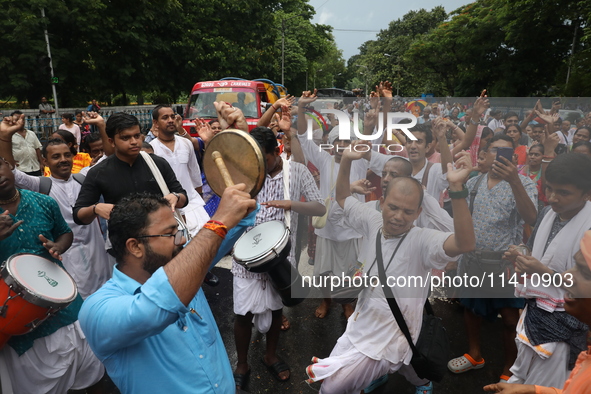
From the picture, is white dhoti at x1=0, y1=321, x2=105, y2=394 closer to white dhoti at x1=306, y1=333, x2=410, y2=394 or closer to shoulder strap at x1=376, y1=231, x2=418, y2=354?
white dhoti at x1=306, y1=333, x2=410, y2=394

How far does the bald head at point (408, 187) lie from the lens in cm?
245

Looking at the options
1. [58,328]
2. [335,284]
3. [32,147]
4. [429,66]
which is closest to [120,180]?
[58,328]

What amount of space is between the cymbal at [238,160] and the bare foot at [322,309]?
283cm

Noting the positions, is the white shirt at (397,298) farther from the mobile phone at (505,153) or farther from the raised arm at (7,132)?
the raised arm at (7,132)

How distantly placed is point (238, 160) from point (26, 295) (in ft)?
4.68

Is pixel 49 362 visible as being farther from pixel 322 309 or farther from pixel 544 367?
pixel 544 367

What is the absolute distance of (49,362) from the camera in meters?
2.40

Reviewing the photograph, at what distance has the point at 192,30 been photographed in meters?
22.1

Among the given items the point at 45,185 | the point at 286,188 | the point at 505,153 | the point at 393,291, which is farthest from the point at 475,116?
the point at 45,185

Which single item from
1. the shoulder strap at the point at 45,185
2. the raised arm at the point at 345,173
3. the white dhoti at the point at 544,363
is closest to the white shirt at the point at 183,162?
the shoulder strap at the point at 45,185

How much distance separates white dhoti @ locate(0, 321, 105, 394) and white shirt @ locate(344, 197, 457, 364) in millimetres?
1743

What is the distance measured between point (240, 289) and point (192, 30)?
22097 mm

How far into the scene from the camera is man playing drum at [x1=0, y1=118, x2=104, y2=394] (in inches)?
92.9

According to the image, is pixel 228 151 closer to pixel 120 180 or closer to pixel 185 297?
pixel 185 297
